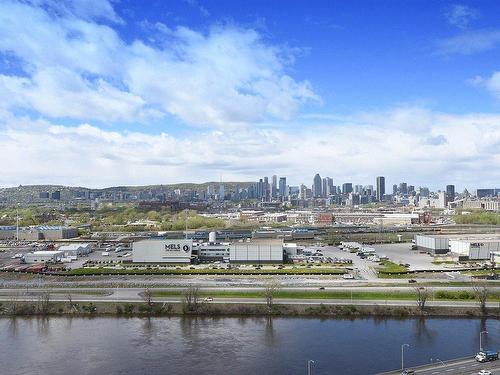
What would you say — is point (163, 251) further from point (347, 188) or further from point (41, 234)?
point (347, 188)

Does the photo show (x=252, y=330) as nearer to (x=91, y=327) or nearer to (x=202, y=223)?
(x=91, y=327)

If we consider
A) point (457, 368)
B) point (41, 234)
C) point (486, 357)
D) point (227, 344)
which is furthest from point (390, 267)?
point (41, 234)

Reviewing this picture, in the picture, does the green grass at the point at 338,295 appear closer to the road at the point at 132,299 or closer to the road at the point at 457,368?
the road at the point at 132,299

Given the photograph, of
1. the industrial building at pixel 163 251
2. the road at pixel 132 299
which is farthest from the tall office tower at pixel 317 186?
the road at pixel 132 299

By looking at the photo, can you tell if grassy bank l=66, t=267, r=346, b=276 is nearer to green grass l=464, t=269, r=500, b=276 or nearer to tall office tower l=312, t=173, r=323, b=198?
green grass l=464, t=269, r=500, b=276

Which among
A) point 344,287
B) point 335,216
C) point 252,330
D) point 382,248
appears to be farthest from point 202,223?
point 252,330
